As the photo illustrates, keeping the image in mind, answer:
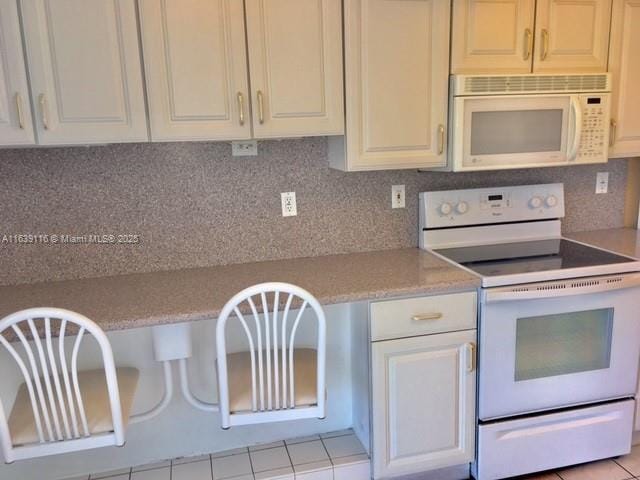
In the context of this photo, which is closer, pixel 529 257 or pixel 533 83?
pixel 533 83

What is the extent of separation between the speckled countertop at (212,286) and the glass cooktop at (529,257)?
13 cm

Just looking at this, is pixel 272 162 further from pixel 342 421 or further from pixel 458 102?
pixel 342 421

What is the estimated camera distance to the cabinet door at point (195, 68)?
1.80 m

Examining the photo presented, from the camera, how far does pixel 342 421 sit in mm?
2424

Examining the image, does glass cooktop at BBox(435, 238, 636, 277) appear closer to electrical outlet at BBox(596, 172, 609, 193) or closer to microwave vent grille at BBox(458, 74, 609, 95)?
electrical outlet at BBox(596, 172, 609, 193)

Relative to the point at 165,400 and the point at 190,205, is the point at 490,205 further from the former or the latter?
the point at 165,400

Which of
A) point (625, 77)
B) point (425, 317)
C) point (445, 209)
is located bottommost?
point (425, 317)

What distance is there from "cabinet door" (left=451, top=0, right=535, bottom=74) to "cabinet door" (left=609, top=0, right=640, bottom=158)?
16.6 inches

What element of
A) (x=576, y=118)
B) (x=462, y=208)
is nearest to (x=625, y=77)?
(x=576, y=118)

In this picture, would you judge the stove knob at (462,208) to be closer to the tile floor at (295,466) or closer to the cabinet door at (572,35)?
the cabinet door at (572,35)

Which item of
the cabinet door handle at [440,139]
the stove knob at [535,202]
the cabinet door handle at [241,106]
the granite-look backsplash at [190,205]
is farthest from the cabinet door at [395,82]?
the stove knob at [535,202]

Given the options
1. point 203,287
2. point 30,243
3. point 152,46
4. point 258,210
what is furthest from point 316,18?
point 30,243

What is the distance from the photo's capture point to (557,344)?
82.4 inches

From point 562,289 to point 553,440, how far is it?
0.65 meters
